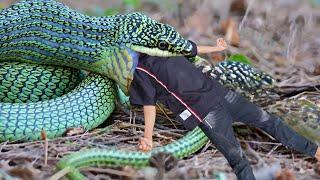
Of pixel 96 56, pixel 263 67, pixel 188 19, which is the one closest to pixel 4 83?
pixel 96 56

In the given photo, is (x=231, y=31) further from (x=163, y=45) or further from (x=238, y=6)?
(x=163, y=45)

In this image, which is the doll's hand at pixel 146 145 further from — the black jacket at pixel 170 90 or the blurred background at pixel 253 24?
the blurred background at pixel 253 24

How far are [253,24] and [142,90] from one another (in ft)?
12.7

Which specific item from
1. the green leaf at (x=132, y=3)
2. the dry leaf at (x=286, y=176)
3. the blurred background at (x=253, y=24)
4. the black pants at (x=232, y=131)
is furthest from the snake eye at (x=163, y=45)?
the green leaf at (x=132, y=3)

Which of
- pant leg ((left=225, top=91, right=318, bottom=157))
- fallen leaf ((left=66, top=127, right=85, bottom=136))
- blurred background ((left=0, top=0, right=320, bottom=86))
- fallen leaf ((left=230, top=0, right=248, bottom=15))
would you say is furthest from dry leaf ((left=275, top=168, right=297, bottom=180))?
fallen leaf ((left=230, top=0, right=248, bottom=15))

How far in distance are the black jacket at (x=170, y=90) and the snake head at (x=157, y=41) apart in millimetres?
61

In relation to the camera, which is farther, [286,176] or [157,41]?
[157,41]

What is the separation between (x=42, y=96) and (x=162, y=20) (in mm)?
2903

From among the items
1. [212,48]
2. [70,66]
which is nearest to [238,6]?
[70,66]

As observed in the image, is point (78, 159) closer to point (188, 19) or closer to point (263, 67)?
point (263, 67)

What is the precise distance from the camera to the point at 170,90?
464 cm

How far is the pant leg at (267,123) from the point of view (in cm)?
494

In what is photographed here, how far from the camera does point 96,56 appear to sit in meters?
5.25

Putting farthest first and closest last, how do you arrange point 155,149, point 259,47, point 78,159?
point 259,47
point 155,149
point 78,159
